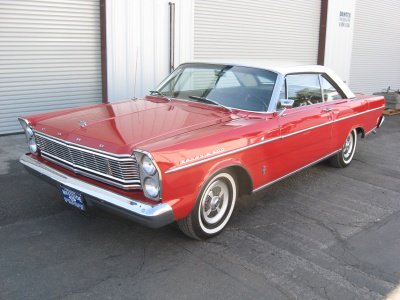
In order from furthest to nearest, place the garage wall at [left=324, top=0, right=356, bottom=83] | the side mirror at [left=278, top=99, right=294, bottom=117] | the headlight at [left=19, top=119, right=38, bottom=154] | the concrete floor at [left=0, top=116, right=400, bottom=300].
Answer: the garage wall at [left=324, top=0, right=356, bottom=83] < the side mirror at [left=278, top=99, right=294, bottom=117] < the headlight at [left=19, top=119, right=38, bottom=154] < the concrete floor at [left=0, top=116, right=400, bottom=300]

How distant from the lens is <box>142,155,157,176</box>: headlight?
3.12 metres

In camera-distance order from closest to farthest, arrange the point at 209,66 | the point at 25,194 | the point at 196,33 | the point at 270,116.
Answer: the point at 270,116, the point at 25,194, the point at 209,66, the point at 196,33

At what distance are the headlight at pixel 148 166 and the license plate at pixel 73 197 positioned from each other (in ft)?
2.23

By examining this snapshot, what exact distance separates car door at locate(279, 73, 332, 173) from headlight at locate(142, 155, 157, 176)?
1708 millimetres

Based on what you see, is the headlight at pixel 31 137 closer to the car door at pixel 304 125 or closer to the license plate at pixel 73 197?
the license plate at pixel 73 197

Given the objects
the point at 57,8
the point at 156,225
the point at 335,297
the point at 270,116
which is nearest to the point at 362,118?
the point at 270,116

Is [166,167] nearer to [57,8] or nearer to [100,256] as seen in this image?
[100,256]

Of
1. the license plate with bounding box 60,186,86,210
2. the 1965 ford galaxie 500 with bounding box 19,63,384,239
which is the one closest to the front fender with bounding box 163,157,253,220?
the 1965 ford galaxie 500 with bounding box 19,63,384,239

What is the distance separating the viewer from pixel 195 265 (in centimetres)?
337

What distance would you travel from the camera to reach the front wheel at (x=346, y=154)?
237 inches

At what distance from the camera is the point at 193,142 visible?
3.41 metres

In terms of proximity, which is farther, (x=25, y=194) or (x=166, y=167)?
(x=25, y=194)

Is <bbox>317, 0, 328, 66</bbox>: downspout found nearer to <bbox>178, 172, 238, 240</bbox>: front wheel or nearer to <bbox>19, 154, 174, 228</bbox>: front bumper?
<bbox>178, 172, 238, 240</bbox>: front wheel

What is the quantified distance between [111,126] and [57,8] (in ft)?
14.0
